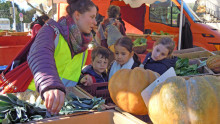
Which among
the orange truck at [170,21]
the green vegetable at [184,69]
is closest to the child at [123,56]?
the green vegetable at [184,69]

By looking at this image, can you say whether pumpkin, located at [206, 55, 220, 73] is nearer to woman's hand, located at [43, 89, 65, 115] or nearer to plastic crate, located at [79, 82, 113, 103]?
plastic crate, located at [79, 82, 113, 103]

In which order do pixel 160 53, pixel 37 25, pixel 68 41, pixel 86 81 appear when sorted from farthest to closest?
pixel 37 25 < pixel 160 53 < pixel 86 81 < pixel 68 41

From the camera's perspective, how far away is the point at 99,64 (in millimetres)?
2832

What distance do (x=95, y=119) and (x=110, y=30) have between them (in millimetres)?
3743

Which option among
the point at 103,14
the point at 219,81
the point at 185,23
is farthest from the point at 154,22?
the point at 219,81

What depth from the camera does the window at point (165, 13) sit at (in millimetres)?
8477

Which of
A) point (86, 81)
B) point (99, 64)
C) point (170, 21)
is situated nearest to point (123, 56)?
point (99, 64)

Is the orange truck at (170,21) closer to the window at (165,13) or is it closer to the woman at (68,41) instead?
the window at (165,13)

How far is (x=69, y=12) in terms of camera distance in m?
2.04

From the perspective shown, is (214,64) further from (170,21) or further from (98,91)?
(170,21)

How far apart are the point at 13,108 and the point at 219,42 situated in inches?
294

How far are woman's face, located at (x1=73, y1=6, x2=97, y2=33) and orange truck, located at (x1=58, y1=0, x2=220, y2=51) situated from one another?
21.0 ft

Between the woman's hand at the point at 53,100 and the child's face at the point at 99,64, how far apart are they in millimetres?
1636

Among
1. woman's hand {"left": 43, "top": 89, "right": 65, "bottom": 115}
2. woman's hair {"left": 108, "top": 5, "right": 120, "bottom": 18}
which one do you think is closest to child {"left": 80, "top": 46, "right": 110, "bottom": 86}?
woman's hand {"left": 43, "top": 89, "right": 65, "bottom": 115}
